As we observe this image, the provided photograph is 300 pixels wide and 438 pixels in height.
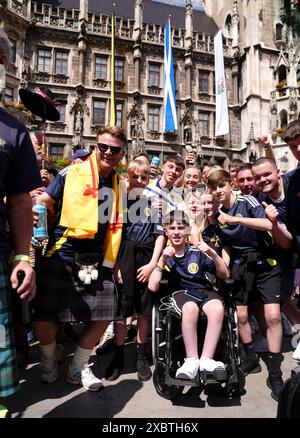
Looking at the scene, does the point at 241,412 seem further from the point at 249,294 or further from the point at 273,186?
the point at 273,186

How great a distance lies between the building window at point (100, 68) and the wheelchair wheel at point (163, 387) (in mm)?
25125

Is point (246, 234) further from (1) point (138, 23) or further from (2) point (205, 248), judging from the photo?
(1) point (138, 23)

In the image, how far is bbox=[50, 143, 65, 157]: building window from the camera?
2326 centimetres

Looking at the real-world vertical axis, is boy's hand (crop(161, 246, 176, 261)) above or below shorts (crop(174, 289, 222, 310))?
above

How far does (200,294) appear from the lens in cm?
316

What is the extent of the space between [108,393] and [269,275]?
201 cm

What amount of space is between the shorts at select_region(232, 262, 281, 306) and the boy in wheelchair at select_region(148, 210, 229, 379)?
0.43 metres

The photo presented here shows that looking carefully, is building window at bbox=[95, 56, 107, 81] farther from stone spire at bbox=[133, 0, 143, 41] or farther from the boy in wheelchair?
the boy in wheelchair

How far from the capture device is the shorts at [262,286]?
346 cm

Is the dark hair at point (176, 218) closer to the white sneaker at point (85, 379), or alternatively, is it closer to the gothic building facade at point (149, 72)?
the white sneaker at point (85, 379)

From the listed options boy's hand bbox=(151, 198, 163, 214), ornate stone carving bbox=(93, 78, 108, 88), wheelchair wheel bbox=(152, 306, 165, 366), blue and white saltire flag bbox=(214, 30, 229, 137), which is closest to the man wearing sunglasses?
wheelchair wheel bbox=(152, 306, 165, 366)

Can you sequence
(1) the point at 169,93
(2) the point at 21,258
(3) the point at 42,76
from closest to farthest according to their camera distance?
(2) the point at 21,258 → (1) the point at 169,93 → (3) the point at 42,76

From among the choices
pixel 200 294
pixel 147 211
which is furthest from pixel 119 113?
pixel 200 294

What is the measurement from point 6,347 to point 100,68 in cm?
2619
